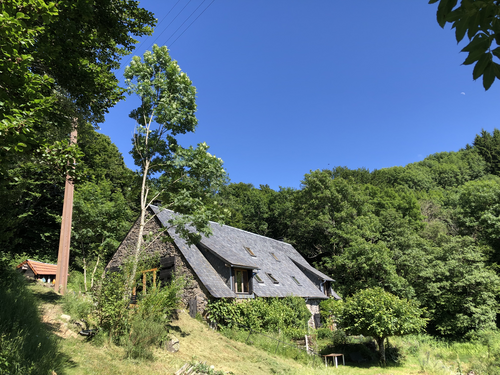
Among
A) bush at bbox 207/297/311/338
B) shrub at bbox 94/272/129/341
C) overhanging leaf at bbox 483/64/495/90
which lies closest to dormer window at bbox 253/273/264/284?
bush at bbox 207/297/311/338

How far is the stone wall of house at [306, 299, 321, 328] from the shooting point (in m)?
21.1

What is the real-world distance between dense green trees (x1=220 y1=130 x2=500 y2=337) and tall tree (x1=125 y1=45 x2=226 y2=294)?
20.8m

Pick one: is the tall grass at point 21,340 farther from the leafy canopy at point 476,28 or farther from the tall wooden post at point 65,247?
the leafy canopy at point 476,28

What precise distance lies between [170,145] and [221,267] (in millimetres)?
7348

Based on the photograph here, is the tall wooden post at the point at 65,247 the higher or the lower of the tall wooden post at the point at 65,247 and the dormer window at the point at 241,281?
the higher

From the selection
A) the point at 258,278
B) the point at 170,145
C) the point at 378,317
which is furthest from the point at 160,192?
the point at 378,317

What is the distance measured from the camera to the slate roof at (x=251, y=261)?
621 inches

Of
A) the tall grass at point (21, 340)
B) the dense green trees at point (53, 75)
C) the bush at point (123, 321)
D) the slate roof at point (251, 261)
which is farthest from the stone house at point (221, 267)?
the dense green trees at point (53, 75)

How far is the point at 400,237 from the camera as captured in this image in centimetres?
3133

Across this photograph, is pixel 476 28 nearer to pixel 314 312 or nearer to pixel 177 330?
pixel 177 330

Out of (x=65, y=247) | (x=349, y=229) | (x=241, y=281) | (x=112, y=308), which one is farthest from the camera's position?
(x=349, y=229)

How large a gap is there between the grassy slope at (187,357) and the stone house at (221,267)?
162cm

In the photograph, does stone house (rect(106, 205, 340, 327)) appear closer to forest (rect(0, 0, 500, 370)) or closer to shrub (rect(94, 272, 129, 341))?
forest (rect(0, 0, 500, 370))

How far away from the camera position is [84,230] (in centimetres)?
1912
